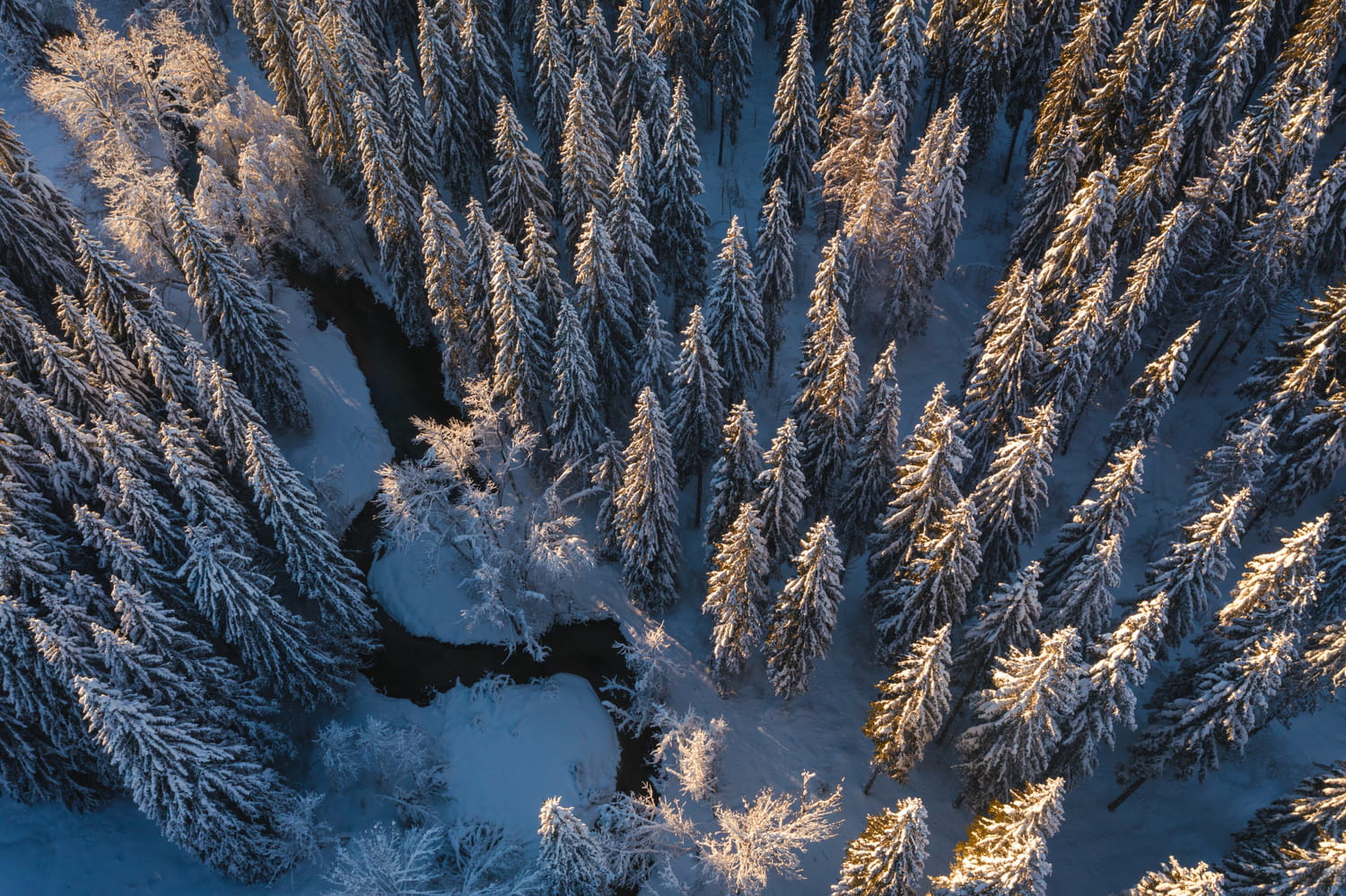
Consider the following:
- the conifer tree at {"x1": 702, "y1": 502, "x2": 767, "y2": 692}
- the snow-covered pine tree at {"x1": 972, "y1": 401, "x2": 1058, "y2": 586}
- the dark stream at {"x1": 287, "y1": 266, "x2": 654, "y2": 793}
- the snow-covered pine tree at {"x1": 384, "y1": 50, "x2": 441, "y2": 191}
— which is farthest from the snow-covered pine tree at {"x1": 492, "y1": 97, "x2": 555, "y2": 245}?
the snow-covered pine tree at {"x1": 972, "y1": 401, "x2": 1058, "y2": 586}

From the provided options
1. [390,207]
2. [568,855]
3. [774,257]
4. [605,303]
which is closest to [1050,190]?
[774,257]

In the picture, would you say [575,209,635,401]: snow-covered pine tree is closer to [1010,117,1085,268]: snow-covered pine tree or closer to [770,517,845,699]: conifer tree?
[770,517,845,699]: conifer tree

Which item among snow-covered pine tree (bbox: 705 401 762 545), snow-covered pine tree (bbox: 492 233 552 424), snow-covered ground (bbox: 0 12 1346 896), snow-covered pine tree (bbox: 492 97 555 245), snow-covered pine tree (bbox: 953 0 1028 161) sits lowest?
snow-covered ground (bbox: 0 12 1346 896)

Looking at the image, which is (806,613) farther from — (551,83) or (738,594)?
(551,83)

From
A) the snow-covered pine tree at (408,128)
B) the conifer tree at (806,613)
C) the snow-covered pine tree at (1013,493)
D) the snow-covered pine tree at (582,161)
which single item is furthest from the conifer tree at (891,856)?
the snow-covered pine tree at (408,128)

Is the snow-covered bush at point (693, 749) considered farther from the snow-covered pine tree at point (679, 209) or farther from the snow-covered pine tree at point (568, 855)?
the snow-covered pine tree at point (679, 209)

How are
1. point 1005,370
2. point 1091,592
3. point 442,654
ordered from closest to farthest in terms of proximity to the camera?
1. point 1091,592
2. point 1005,370
3. point 442,654
